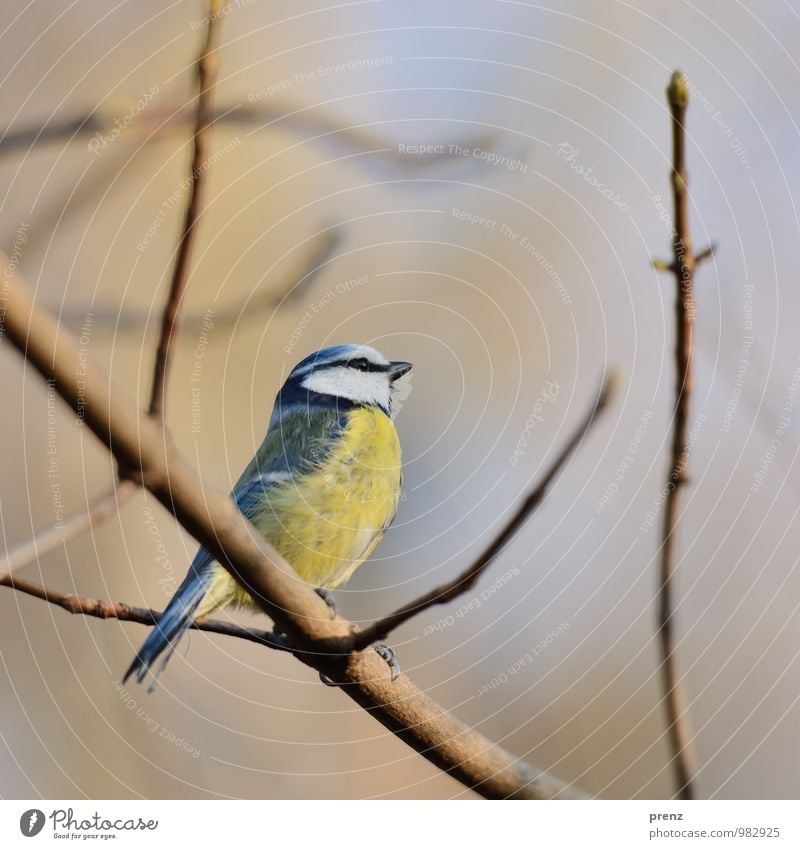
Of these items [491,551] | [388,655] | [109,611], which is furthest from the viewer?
[388,655]

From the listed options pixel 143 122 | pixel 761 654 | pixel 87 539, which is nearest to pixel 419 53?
pixel 143 122

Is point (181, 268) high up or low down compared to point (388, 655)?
up

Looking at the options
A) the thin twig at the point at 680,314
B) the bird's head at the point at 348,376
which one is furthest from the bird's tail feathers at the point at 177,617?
the thin twig at the point at 680,314

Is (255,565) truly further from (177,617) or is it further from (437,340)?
(437,340)

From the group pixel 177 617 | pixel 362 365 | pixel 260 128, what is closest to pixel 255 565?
pixel 177 617

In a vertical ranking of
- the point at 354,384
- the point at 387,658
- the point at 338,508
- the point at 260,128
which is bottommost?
the point at 387,658

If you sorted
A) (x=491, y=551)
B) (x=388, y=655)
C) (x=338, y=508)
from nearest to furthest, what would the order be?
(x=491, y=551)
(x=388, y=655)
(x=338, y=508)

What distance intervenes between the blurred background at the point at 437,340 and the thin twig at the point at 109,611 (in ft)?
0.56

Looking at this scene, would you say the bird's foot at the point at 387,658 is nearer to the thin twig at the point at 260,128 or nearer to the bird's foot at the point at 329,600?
the bird's foot at the point at 329,600

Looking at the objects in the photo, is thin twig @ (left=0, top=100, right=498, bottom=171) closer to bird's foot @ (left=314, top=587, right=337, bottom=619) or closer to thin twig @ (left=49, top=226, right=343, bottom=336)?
thin twig @ (left=49, top=226, right=343, bottom=336)

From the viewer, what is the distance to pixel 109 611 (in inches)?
20.0

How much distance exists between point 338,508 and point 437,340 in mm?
189

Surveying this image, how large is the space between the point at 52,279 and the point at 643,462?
0.57 meters

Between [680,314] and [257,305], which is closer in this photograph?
[680,314]
